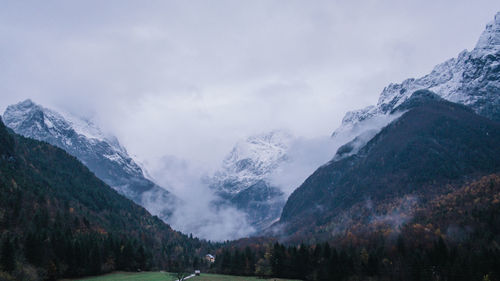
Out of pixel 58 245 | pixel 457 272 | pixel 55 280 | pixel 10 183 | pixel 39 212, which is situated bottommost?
pixel 457 272

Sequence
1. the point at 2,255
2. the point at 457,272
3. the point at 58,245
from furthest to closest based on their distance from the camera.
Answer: the point at 58,245 < the point at 457,272 < the point at 2,255

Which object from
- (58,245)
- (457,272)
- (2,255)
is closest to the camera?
(2,255)

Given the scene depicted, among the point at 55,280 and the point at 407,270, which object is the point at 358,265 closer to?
the point at 407,270

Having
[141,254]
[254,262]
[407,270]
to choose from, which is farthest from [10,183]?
[407,270]

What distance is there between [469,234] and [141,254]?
152 metres

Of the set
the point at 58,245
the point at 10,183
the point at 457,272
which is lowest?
the point at 457,272

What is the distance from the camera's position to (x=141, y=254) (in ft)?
553

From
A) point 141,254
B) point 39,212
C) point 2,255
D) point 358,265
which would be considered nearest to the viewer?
point 2,255

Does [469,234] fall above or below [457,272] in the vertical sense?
above

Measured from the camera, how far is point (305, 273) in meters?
149

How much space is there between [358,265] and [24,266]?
104 metres

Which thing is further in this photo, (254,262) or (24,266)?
(254,262)

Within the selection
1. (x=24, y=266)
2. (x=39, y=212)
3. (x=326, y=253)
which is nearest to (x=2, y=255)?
(x=24, y=266)

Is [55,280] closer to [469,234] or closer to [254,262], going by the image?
[254,262]
